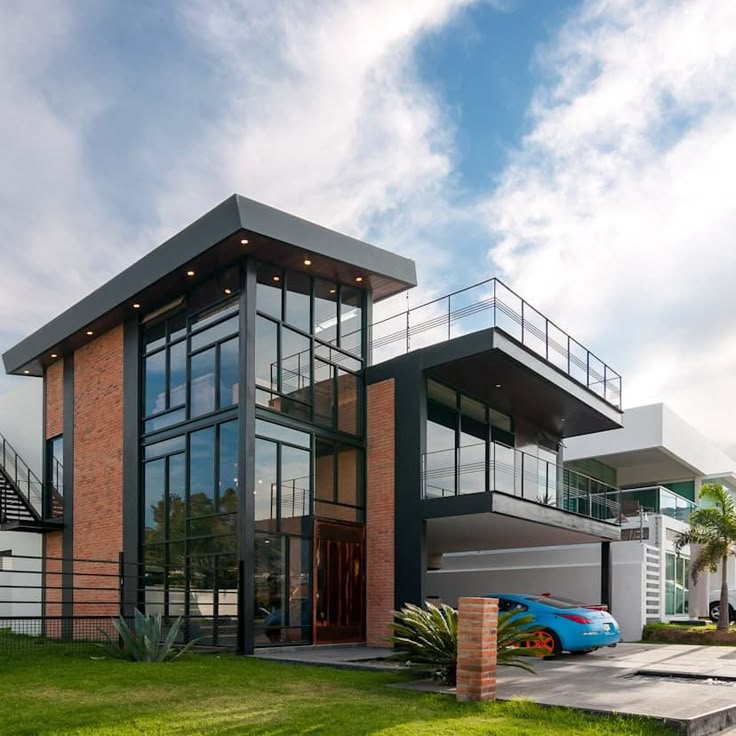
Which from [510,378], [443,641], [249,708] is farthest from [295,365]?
[249,708]

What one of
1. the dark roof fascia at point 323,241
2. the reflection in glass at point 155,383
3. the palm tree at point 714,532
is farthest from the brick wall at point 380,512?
the palm tree at point 714,532

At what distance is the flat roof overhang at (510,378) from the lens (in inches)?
693

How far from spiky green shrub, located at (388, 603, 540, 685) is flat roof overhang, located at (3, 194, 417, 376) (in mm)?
8249

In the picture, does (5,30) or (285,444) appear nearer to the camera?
(5,30)

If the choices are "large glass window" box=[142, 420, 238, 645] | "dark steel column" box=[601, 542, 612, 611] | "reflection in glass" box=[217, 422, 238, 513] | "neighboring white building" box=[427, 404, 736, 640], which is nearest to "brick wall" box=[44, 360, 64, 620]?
"large glass window" box=[142, 420, 238, 645]

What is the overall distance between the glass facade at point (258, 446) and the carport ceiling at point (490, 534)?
7.41 feet

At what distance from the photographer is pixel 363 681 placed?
11.2 meters

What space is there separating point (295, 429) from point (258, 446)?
114cm

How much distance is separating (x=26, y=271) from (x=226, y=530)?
7187mm

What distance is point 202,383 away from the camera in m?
18.2

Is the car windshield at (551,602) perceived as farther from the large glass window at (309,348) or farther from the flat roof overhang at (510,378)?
the large glass window at (309,348)

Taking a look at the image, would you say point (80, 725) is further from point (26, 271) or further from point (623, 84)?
point (26, 271)

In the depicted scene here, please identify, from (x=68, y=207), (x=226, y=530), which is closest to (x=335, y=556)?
(x=226, y=530)

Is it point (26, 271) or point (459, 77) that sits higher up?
point (459, 77)
